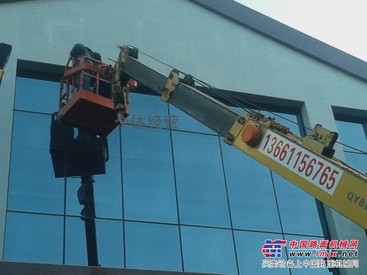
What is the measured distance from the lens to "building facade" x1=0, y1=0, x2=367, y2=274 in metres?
16.5

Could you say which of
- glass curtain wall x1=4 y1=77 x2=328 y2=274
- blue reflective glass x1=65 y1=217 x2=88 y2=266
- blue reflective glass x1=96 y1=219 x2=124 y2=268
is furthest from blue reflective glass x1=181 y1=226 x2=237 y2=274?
blue reflective glass x1=65 y1=217 x2=88 y2=266

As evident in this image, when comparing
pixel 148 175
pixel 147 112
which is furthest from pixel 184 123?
pixel 148 175

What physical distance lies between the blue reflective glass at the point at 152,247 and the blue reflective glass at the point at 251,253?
177cm

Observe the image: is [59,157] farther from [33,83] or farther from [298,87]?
[298,87]

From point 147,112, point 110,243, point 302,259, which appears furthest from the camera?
point 147,112

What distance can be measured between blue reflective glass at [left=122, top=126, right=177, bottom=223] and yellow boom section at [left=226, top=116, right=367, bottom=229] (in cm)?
574

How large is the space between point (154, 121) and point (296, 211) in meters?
5.00

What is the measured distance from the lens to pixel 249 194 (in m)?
19.1

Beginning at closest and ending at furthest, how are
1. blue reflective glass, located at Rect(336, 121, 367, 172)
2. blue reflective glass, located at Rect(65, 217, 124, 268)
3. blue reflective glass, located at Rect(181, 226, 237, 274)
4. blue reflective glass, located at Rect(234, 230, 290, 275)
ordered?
1. blue reflective glass, located at Rect(65, 217, 124, 268)
2. blue reflective glass, located at Rect(181, 226, 237, 274)
3. blue reflective glass, located at Rect(234, 230, 290, 275)
4. blue reflective glass, located at Rect(336, 121, 367, 172)

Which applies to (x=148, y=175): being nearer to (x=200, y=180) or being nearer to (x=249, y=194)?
(x=200, y=180)

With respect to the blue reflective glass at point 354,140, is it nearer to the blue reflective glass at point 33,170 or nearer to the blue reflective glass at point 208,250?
the blue reflective glass at point 208,250

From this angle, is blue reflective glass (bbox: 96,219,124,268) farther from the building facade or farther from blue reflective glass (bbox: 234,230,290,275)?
blue reflective glass (bbox: 234,230,290,275)

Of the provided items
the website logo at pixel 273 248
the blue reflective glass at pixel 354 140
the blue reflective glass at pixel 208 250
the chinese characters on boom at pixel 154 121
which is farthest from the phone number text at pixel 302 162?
the blue reflective glass at pixel 354 140

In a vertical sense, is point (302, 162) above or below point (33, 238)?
below
